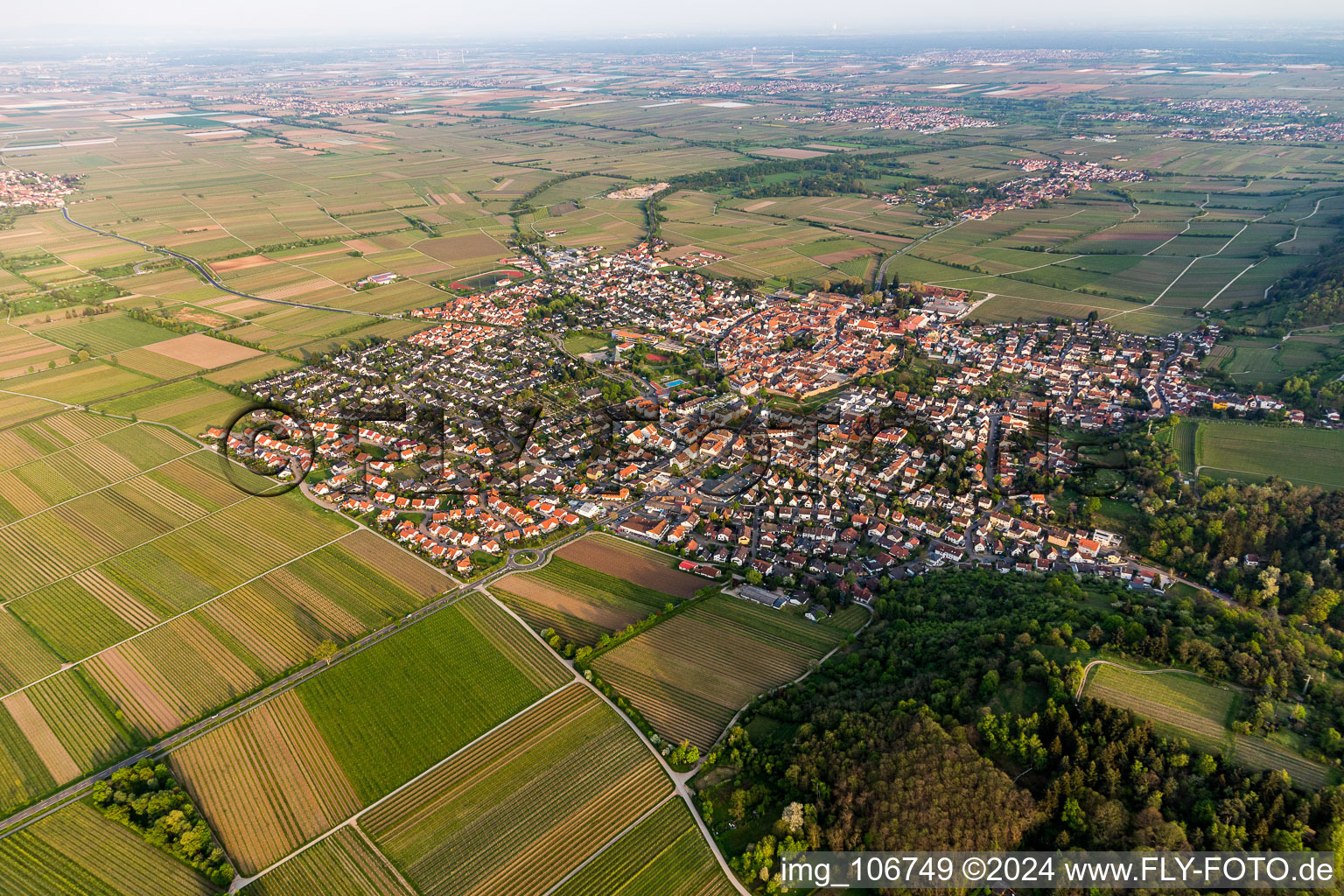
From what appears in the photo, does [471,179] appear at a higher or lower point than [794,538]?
higher

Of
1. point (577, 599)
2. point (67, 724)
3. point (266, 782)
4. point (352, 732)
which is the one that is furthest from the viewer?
point (577, 599)

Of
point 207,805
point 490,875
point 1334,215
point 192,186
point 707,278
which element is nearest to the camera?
point 490,875

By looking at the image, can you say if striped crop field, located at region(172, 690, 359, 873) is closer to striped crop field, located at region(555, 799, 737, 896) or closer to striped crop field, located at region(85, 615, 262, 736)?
striped crop field, located at region(85, 615, 262, 736)

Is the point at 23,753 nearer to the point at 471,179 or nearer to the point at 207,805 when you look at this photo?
the point at 207,805

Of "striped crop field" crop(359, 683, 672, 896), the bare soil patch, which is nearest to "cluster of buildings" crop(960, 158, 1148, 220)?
the bare soil patch

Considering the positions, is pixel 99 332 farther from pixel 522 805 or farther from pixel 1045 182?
pixel 1045 182

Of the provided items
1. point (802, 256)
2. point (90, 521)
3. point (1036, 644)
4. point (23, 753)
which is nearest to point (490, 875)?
point (23, 753)

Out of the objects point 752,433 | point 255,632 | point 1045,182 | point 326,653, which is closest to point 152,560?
point 255,632
